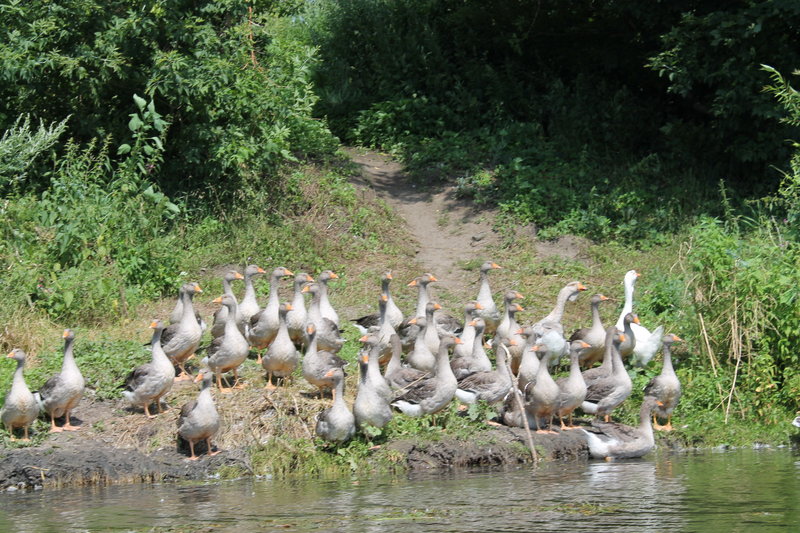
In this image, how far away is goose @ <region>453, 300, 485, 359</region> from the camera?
14.3m

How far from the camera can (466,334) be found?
14.8 m

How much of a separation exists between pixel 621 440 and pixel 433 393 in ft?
7.14

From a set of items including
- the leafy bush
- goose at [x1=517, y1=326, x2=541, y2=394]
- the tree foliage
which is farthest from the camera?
the tree foliage

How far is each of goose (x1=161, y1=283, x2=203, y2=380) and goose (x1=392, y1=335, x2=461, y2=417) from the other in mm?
2774

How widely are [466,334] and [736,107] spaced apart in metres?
8.93

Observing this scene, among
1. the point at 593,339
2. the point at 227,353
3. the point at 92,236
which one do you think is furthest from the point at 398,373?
the point at 92,236

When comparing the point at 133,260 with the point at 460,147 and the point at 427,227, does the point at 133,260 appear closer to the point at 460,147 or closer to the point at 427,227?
the point at 427,227

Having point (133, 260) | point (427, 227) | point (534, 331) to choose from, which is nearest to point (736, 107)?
point (427, 227)

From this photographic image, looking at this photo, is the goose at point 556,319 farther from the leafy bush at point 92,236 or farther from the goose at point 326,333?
the leafy bush at point 92,236

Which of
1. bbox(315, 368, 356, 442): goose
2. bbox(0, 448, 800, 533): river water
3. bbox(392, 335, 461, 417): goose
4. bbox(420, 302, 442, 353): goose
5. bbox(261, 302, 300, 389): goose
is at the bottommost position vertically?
bbox(0, 448, 800, 533): river water

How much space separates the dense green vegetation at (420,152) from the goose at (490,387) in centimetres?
227

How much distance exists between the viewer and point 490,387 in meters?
13.4

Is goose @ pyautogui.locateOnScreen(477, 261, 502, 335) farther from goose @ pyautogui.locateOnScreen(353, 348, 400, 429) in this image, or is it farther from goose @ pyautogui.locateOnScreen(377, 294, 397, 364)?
goose @ pyautogui.locateOnScreen(353, 348, 400, 429)

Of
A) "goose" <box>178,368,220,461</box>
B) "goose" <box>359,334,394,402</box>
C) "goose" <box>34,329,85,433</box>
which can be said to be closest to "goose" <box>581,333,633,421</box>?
"goose" <box>359,334,394,402</box>
